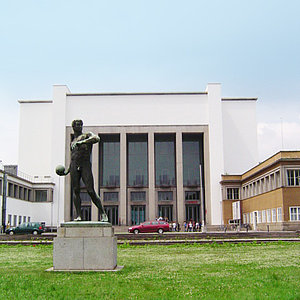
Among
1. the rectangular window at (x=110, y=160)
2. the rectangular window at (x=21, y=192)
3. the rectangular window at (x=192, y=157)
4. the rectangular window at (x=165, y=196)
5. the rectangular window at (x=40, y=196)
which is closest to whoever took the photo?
the rectangular window at (x=21, y=192)

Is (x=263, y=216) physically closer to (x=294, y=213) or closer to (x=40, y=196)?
(x=294, y=213)

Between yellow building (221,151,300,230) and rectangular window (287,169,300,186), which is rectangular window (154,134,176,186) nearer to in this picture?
yellow building (221,151,300,230)

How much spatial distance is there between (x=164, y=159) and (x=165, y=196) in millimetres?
6320

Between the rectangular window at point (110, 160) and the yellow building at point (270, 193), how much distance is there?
17.2 meters

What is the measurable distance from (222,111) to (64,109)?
24588 mm

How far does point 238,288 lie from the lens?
9219mm

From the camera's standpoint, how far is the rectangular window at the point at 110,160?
234 ft

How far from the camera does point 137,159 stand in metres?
73.1

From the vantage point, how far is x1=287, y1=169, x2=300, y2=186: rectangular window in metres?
44.0

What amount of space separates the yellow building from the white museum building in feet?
10.5

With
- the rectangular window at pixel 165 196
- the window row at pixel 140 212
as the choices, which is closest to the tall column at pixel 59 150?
the window row at pixel 140 212

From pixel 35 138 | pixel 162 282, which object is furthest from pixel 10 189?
pixel 162 282

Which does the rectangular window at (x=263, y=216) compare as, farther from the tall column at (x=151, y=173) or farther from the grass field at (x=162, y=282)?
the grass field at (x=162, y=282)

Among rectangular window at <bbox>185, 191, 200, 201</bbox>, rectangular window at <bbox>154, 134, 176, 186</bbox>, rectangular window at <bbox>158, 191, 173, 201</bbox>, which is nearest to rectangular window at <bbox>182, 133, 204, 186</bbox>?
rectangular window at <bbox>185, 191, 200, 201</bbox>
